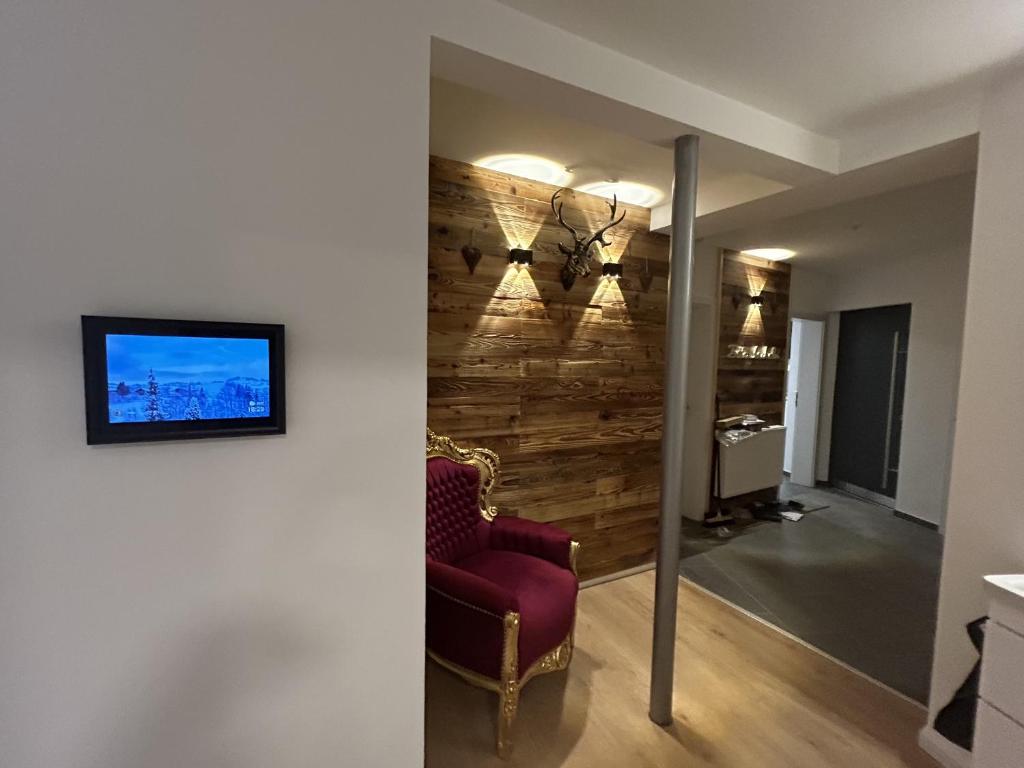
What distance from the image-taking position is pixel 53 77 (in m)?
1.03

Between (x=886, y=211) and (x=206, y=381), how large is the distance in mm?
4243

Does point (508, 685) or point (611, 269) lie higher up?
point (611, 269)

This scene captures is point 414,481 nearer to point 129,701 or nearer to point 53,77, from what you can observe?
point 129,701

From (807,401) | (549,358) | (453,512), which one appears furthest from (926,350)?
(453,512)

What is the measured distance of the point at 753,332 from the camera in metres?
4.89

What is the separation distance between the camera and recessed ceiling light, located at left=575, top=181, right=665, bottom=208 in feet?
9.80

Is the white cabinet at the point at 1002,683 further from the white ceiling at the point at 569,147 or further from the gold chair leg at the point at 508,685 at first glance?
the white ceiling at the point at 569,147

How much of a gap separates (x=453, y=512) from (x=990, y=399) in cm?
236

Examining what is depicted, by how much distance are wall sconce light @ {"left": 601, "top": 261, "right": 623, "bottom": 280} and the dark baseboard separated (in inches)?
165

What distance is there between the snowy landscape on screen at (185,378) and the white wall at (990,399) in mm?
2586

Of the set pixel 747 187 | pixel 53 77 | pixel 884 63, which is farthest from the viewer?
pixel 747 187

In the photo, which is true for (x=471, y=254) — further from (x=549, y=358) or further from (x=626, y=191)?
(x=626, y=191)

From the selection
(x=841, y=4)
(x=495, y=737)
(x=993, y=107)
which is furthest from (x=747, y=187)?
(x=495, y=737)

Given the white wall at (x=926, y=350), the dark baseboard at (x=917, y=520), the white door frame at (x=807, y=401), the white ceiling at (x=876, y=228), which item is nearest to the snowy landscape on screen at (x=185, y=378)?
the white ceiling at (x=876, y=228)
